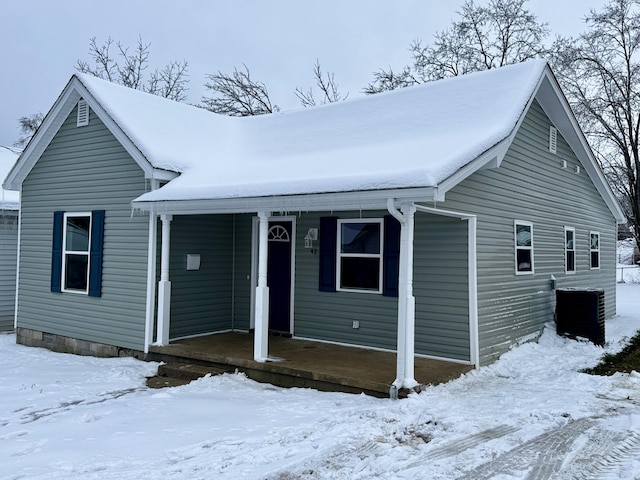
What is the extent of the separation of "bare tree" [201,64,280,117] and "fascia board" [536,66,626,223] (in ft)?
55.7

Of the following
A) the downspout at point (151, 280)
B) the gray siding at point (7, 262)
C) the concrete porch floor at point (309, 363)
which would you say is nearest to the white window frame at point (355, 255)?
the concrete porch floor at point (309, 363)

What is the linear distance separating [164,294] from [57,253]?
2957 millimetres

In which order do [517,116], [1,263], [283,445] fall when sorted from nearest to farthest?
[283,445], [517,116], [1,263]

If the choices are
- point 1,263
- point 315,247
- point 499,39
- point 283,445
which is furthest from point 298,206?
point 499,39

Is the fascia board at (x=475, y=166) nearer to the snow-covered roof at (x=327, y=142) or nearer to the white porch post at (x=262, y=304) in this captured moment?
the snow-covered roof at (x=327, y=142)

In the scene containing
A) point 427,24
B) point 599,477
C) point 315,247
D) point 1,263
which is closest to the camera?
point 599,477

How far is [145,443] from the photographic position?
4805 millimetres

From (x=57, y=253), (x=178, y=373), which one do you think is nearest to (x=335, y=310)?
(x=178, y=373)

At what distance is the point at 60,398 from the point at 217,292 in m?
3.71

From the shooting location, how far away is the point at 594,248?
1274 centimetres

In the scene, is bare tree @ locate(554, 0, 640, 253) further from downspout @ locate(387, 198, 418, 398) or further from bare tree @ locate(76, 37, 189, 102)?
downspout @ locate(387, 198, 418, 398)

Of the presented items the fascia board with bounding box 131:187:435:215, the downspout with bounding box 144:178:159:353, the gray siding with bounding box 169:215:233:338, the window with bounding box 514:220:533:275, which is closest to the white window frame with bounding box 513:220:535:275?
the window with bounding box 514:220:533:275

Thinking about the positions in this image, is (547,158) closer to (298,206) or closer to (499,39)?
(298,206)

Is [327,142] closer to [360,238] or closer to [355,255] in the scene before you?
[360,238]
